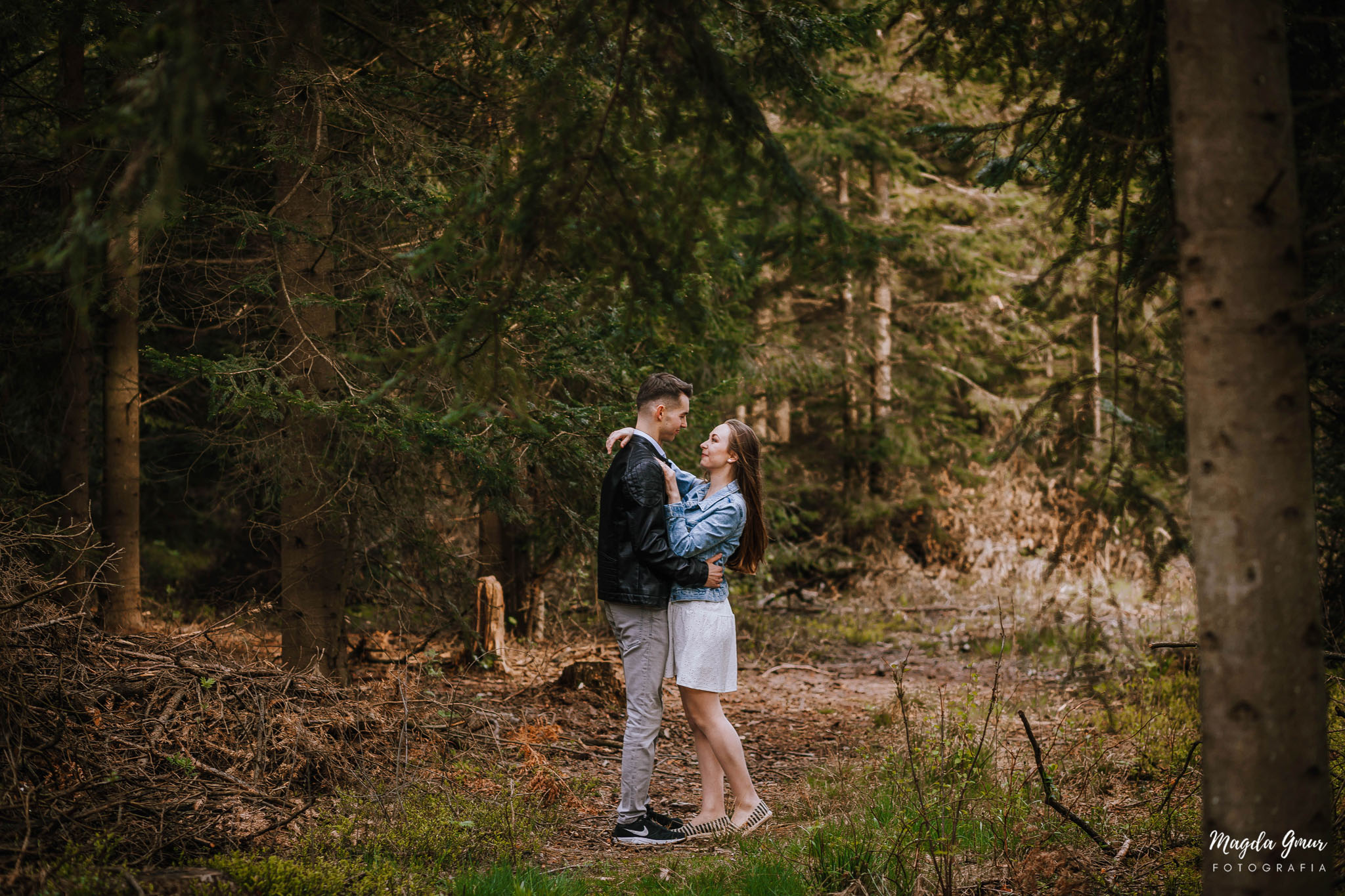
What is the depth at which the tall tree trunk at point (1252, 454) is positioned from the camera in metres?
2.53

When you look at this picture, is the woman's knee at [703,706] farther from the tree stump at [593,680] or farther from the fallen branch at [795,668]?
the fallen branch at [795,668]

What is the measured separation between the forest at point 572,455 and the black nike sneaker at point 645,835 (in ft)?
0.24

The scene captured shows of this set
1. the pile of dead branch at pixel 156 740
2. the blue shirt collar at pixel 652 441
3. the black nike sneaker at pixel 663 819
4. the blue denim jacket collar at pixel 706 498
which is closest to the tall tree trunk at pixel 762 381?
the blue denim jacket collar at pixel 706 498

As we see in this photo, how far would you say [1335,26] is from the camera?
446cm

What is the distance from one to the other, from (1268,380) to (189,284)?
736 cm

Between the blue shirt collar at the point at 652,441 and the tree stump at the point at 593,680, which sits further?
the tree stump at the point at 593,680

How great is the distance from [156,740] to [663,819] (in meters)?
2.74

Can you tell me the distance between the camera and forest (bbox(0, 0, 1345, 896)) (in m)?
2.61

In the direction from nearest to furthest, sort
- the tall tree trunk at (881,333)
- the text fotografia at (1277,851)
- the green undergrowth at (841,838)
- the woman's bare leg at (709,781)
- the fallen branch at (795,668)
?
the text fotografia at (1277,851) < the green undergrowth at (841,838) < the woman's bare leg at (709,781) < the fallen branch at (795,668) < the tall tree trunk at (881,333)

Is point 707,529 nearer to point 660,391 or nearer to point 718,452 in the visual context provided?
point 718,452

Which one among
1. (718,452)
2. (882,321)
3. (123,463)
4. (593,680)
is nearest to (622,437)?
(718,452)

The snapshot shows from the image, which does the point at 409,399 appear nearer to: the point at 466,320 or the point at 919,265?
the point at 466,320

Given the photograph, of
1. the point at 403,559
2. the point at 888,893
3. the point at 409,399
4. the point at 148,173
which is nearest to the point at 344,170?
the point at 409,399

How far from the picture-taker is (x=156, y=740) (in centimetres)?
468
